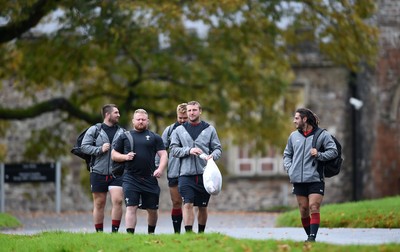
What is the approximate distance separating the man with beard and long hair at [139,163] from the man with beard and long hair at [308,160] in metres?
1.73

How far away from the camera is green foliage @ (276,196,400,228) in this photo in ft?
67.7

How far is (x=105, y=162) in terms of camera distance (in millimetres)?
17172

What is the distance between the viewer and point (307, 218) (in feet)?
52.6

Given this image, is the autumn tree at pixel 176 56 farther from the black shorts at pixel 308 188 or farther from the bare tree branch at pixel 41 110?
the black shorts at pixel 308 188

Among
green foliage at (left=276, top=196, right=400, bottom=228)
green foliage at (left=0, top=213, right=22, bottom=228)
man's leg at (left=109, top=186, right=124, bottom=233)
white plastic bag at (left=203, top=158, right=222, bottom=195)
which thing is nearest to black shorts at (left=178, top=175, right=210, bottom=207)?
white plastic bag at (left=203, top=158, right=222, bottom=195)

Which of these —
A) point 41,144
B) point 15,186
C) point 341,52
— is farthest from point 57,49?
point 15,186

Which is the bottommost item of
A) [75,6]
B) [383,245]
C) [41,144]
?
[383,245]

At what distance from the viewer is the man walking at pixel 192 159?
53.7 feet

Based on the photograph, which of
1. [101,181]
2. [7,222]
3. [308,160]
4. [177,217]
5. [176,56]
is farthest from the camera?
[176,56]

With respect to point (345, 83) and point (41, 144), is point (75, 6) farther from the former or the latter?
point (345, 83)

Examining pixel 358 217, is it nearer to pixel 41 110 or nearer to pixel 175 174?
pixel 175 174

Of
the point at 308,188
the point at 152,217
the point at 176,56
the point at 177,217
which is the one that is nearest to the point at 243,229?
the point at 177,217

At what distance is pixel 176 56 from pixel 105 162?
14.7m

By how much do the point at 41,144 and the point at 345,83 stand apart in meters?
10.5
